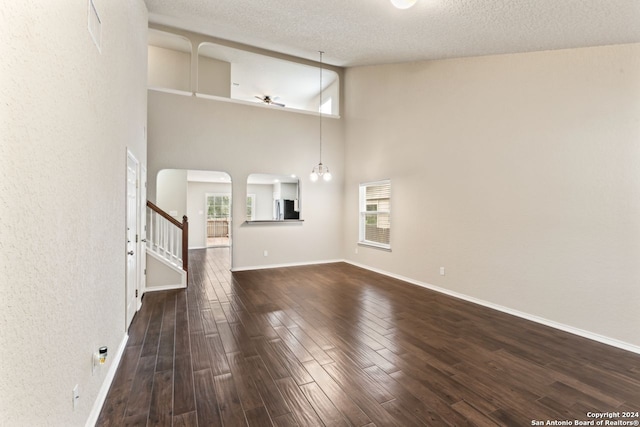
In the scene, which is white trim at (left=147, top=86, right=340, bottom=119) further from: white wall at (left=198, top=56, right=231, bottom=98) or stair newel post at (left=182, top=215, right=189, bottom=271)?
stair newel post at (left=182, top=215, right=189, bottom=271)

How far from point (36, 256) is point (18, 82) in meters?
0.65

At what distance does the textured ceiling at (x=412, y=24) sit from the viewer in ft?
8.52

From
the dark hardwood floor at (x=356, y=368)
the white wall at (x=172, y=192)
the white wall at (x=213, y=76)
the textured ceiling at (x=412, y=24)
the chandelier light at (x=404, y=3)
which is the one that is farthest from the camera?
the white wall at (x=172, y=192)

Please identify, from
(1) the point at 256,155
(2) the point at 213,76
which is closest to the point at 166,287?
(1) the point at 256,155

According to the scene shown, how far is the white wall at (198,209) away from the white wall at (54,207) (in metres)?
8.38

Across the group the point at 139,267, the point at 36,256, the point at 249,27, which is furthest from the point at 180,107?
the point at 36,256

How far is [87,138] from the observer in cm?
179

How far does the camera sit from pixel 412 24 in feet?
11.3

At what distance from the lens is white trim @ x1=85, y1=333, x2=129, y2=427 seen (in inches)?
73.9

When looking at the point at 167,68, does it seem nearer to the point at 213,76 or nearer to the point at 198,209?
the point at 213,76

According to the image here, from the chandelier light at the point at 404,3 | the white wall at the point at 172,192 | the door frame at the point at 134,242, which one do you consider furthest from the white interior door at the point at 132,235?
the white wall at the point at 172,192

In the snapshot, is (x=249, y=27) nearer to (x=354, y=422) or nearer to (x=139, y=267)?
(x=139, y=267)

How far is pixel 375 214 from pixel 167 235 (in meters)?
4.05

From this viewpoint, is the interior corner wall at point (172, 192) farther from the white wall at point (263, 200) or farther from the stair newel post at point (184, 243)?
the stair newel post at point (184, 243)
